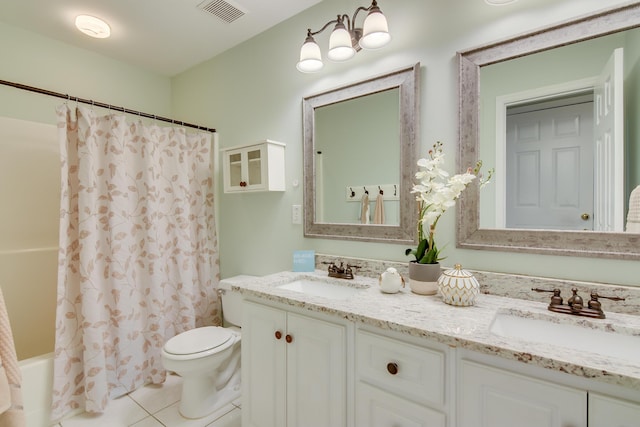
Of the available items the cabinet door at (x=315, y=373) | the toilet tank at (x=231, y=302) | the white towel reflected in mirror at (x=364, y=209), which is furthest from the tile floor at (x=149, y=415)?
the white towel reflected in mirror at (x=364, y=209)

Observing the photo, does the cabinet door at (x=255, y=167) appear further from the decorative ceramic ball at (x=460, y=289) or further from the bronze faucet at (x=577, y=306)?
the bronze faucet at (x=577, y=306)

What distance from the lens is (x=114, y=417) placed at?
5.77 feet

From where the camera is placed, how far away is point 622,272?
110 centimetres

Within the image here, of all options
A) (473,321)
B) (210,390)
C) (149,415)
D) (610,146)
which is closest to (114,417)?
(149,415)

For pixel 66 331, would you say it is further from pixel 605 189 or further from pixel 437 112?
pixel 605 189

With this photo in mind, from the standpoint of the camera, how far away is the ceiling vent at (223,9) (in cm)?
189

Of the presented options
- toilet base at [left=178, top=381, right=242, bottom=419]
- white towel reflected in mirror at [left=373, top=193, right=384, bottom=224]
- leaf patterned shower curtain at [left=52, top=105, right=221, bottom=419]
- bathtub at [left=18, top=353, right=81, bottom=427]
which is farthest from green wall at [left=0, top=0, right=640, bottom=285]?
bathtub at [left=18, top=353, right=81, bottom=427]

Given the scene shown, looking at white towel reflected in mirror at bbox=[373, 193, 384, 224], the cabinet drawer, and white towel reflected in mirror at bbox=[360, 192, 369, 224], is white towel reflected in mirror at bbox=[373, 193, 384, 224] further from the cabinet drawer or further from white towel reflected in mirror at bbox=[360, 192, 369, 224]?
the cabinet drawer

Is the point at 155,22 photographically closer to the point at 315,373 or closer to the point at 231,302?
the point at 231,302

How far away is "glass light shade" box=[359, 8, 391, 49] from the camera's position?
140 centimetres

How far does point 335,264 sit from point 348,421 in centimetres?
82

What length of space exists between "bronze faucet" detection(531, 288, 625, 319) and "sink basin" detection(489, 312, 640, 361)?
40 mm

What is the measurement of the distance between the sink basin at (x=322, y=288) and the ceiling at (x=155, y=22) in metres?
1.74

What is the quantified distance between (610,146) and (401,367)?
1117mm
